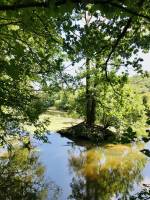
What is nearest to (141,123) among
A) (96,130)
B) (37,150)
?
(96,130)

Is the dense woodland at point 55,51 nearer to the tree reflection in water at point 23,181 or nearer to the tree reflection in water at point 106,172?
the tree reflection in water at point 23,181

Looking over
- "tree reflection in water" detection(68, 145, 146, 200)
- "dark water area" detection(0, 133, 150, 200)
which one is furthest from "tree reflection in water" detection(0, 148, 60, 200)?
"tree reflection in water" detection(68, 145, 146, 200)

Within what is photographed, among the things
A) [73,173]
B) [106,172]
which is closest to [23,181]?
[73,173]

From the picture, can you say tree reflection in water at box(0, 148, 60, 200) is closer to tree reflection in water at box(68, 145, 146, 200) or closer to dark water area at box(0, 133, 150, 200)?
dark water area at box(0, 133, 150, 200)

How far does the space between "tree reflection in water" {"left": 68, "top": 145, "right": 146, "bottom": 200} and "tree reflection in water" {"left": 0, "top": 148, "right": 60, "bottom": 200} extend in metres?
1.37

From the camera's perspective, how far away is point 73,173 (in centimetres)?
2298

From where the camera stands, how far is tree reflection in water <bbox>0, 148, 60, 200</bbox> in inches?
682

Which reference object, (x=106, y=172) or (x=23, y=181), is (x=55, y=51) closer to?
(x=23, y=181)

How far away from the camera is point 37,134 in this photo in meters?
15.9

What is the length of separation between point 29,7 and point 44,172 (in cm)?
Result: 1901

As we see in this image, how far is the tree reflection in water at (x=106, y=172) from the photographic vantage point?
1898 cm

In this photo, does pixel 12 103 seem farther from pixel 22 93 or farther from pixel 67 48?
pixel 67 48

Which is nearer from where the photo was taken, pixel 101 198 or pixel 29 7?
pixel 29 7

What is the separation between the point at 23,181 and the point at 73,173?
4.44 m
